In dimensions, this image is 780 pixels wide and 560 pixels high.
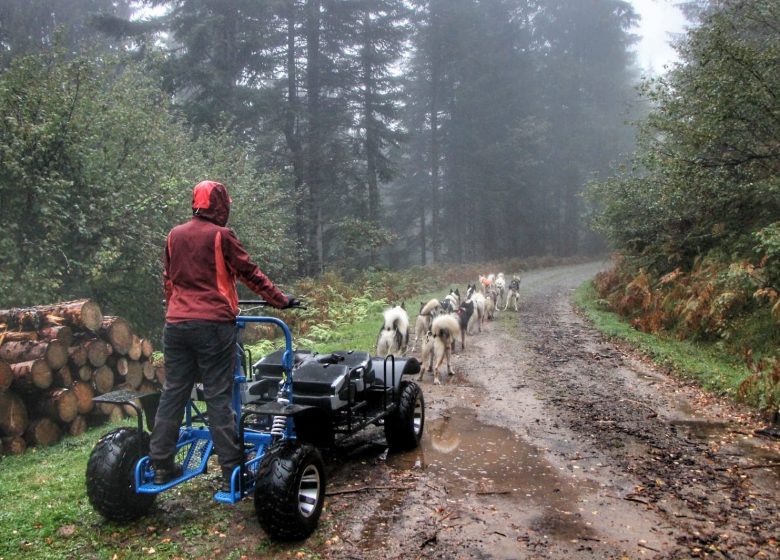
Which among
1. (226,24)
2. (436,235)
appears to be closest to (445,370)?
(226,24)

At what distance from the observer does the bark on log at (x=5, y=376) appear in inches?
265

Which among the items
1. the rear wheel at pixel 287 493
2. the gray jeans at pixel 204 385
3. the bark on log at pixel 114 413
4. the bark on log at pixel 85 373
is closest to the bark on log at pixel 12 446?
the bark on log at pixel 85 373

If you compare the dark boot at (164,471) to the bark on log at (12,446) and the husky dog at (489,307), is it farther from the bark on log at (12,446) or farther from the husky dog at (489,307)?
the husky dog at (489,307)

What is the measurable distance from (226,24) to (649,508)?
2486 cm

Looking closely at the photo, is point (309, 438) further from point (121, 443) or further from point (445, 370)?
point (445, 370)

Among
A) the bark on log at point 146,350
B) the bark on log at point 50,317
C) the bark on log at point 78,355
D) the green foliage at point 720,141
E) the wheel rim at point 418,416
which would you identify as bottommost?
the wheel rim at point 418,416

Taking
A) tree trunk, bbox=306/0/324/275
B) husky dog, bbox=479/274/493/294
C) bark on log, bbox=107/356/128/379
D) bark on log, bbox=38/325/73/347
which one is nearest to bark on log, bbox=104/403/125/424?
bark on log, bbox=107/356/128/379

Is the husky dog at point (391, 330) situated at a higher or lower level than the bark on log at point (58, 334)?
lower

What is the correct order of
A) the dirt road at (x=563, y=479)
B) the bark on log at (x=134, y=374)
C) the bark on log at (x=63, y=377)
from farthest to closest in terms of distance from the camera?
the bark on log at (x=134, y=374) < the bark on log at (x=63, y=377) < the dirt road at (x=563, y=479)

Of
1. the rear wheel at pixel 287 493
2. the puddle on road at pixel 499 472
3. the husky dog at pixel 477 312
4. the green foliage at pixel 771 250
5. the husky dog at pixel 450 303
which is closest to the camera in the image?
the rear wheel at pixel 287 493

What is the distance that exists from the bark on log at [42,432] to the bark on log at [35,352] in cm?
70

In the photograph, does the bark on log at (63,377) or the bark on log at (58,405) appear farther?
the bark on log at (63,377)

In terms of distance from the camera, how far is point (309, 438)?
5215 millimetres

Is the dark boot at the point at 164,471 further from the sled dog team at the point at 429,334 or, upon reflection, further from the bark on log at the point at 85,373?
the sled dog team at the point at 429,334
